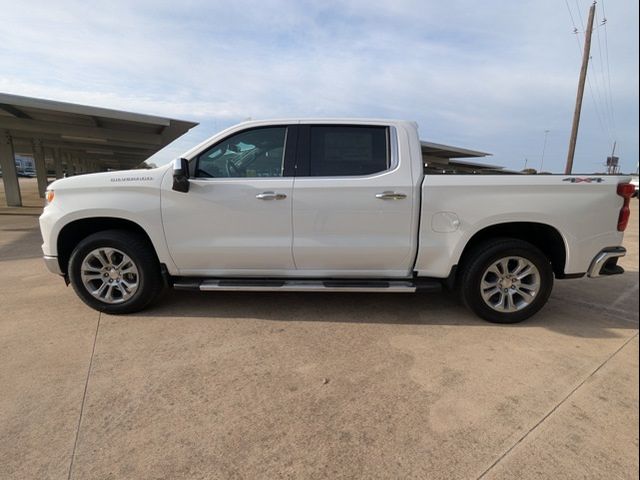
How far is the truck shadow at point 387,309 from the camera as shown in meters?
3.67

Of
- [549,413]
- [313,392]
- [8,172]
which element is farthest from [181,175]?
[8,172]

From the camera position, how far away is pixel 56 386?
100 inches

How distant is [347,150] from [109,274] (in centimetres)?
267

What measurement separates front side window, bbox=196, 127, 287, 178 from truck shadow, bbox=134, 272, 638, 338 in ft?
4.60

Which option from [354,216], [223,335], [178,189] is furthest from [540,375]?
[178,189]

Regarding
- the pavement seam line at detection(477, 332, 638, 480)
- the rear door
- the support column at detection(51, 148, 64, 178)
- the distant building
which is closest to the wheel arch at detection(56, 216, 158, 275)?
the rear door

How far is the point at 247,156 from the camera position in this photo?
3.63 metres

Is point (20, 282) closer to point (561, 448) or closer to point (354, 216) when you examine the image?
point (354, 216)

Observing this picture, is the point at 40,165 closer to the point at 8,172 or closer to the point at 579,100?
the point at 8,172

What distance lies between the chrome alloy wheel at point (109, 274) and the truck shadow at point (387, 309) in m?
0.33

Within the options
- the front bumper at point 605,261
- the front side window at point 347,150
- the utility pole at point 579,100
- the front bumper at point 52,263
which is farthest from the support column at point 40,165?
the utility pole at point 579,100

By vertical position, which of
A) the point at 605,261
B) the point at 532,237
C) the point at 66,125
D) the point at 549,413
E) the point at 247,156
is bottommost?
the point at 549,413

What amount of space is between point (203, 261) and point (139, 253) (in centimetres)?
61

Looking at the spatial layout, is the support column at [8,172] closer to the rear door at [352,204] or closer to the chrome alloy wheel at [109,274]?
the chrome alloy wheel at [109,274]
